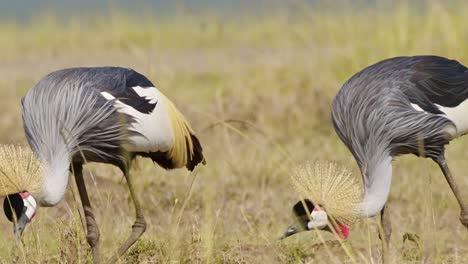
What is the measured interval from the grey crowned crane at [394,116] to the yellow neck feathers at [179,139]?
53 cm

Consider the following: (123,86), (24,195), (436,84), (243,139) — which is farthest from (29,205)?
(243,139)

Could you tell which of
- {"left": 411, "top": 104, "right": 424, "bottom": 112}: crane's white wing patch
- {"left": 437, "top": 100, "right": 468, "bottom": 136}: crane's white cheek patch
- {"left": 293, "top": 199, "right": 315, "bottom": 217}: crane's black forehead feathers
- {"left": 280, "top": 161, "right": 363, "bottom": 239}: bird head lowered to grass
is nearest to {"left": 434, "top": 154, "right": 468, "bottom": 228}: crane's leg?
{"left": 437, "top": 100, "right": 468, "bottom": 136}: crane's white cheek patch

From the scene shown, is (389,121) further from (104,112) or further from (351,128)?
(104,112)

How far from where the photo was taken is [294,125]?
657cm

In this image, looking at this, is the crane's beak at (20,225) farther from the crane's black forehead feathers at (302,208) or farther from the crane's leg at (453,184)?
the crane's leg at (453,184)

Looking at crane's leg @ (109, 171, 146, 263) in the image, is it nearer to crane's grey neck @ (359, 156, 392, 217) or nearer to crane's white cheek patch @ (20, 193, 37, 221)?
crane's white cheek patch @ (20, 193, 37, 221)

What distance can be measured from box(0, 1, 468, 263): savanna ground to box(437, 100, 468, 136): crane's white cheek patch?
1.31 ft

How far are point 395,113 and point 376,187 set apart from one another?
27cm

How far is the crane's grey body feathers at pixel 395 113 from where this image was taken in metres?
3.89

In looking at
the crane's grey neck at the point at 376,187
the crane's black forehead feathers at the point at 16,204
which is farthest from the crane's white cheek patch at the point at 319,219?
the crane's black forehead feathers at the point at 16,204

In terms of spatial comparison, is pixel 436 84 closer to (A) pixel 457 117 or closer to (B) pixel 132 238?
(A) pixel 457 117

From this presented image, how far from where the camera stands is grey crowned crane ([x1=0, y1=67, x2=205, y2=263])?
3.63 m

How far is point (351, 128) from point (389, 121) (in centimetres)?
14

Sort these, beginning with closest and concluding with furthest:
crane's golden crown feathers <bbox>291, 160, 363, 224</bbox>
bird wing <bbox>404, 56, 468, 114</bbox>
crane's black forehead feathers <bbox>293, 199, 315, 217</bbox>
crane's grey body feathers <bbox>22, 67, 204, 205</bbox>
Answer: crane's golden crown feathers <bbox>291, 160, 363, 224</bbox>
crane's black forehead feathers <bbox>293, 199, 315, 217</bbox>
crane's grey body feathers <bbox>22, 67, 204, 205</bbox>
bird wing <bbox>404, 56, 468, 114</bbox>
